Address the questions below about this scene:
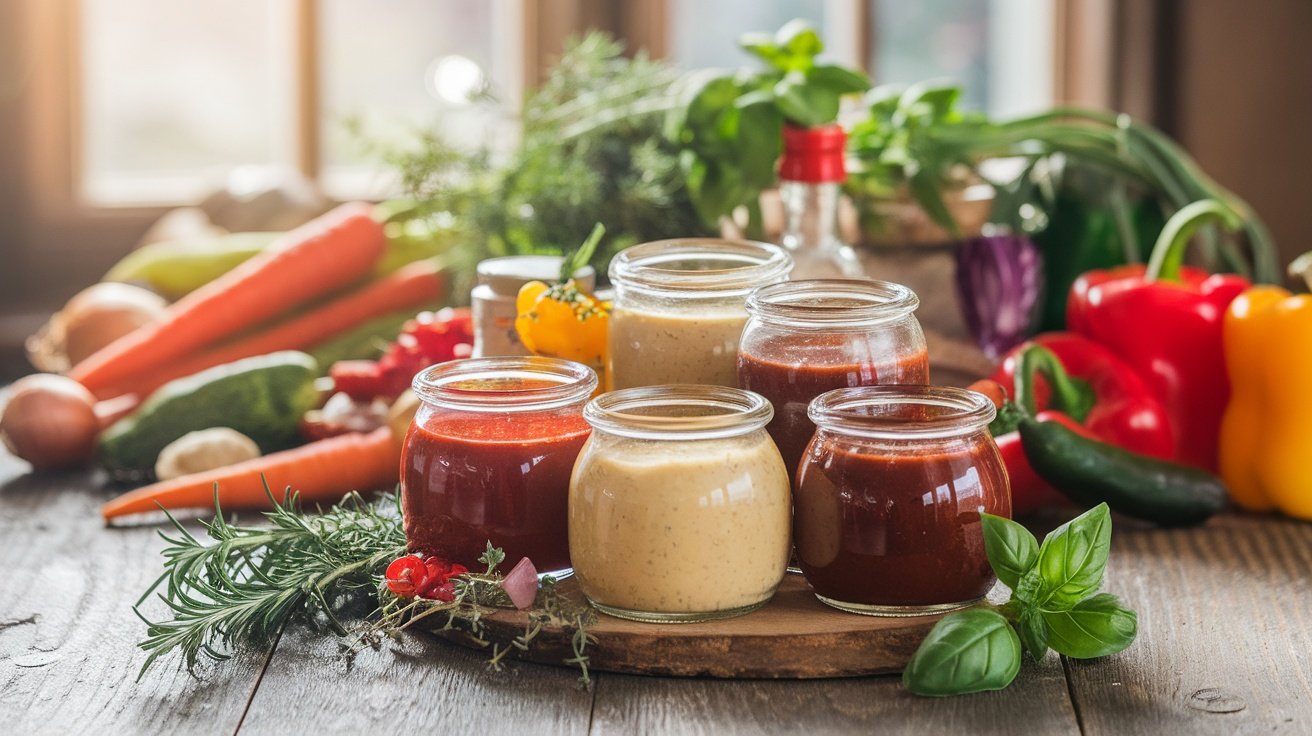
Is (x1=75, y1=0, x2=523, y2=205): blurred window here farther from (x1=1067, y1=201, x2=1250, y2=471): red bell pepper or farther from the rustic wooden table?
the rustic wooden table

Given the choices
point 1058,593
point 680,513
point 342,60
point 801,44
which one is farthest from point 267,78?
point 1058,593

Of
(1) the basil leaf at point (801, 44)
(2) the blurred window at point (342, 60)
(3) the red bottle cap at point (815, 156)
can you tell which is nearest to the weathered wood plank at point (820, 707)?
(3) the red bottle cap at point (815, 156)

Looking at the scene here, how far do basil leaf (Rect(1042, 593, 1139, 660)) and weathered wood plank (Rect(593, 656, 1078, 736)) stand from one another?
3 cm

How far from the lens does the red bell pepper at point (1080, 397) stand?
1426 millimetres

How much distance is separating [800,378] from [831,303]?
0.26ft

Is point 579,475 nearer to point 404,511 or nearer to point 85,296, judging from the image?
point 404,511

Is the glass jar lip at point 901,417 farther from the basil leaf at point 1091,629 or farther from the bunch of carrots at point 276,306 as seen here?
the bunch of carrots at point 276,306

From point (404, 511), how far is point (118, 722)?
261 millimetres

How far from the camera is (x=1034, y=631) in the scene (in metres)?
0.98

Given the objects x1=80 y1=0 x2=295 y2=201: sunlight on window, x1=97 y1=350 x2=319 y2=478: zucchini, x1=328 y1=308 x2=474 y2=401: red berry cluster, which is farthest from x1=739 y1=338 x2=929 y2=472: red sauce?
x1=80 y1=0 x2=295 y2=201: sunlight on window

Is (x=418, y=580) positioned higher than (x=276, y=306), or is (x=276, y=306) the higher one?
(x=276, y=306)

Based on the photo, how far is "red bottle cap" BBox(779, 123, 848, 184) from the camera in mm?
1404

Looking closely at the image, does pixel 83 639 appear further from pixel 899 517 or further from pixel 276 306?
pixel 276 306

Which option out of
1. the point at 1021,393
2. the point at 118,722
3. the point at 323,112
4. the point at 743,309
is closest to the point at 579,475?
the point at 743,309
